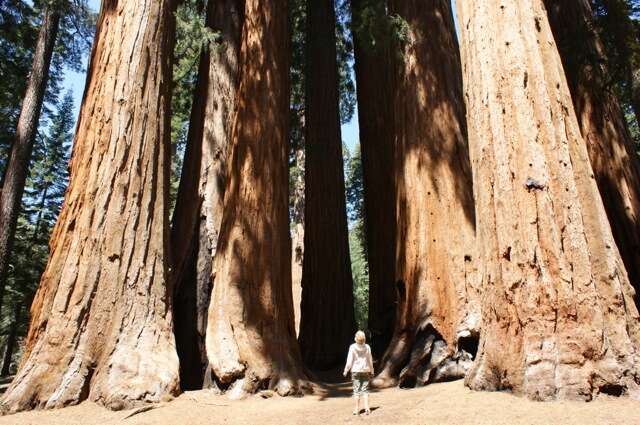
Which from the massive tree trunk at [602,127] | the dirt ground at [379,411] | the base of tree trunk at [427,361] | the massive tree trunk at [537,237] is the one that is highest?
the massive tree trunk at [602,127]

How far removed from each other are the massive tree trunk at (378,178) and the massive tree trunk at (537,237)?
3523mm

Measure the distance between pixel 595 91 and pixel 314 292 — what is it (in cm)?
583

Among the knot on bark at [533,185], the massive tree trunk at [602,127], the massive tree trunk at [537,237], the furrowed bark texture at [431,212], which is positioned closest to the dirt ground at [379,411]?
the massive tree trunk at [537,237]

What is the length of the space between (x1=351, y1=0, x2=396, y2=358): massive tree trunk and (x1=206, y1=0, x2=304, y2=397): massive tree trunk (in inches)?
72.2

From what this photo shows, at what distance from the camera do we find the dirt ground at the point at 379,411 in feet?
9.82

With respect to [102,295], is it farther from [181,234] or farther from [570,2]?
[570,2]

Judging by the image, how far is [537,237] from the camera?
3.70 metres

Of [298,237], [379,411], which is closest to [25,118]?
[298,237]

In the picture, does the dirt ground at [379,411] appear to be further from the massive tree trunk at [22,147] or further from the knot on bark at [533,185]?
the massive tree trunk at [22,147]

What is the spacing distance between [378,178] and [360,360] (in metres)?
5.88

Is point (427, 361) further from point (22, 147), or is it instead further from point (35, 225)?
point (35, 225)

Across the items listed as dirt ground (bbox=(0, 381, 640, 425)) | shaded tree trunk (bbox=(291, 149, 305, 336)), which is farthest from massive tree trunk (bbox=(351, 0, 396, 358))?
shaded tree trunk (bbox=(291, 149, 305, 336))

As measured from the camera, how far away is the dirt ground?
118 inches

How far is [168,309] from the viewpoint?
17.2 feet
